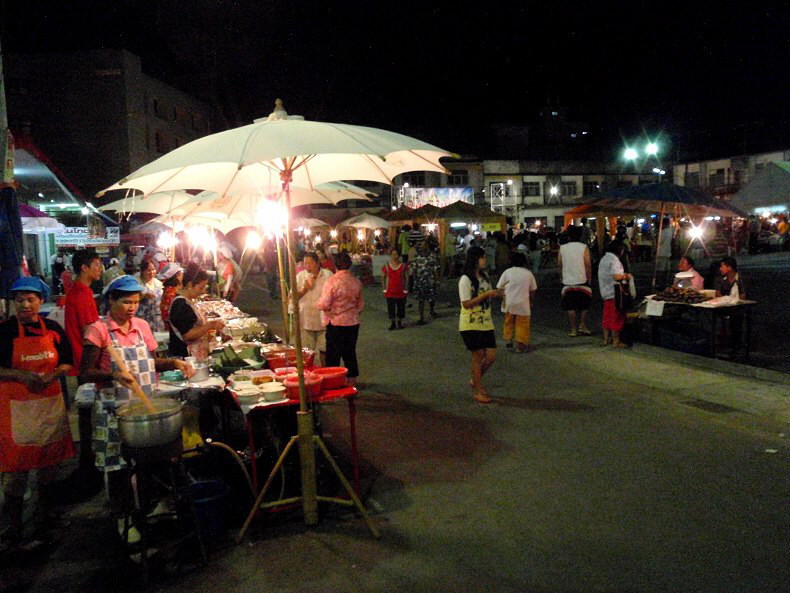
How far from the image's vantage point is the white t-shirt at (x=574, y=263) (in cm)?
1115

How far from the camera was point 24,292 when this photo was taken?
4355 mm

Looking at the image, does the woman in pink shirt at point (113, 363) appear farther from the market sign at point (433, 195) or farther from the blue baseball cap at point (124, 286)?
the market sign at point (433, 195)

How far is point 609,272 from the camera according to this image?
405 inches

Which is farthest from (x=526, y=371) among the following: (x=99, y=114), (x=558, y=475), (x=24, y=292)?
(x=99, y=114)

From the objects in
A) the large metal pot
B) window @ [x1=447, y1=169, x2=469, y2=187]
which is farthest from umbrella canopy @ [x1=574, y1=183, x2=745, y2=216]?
window @ [x1=447, y1=169, x2=469, y2=187]

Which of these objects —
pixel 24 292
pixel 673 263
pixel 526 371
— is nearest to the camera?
pixel 24 292

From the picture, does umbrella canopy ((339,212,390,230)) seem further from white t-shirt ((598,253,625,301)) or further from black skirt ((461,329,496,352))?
black skirt ((461,329,496,352))

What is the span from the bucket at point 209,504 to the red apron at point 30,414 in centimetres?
105

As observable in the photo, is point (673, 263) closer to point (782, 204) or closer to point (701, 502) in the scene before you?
point (782, 204)

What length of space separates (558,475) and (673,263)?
908 inches

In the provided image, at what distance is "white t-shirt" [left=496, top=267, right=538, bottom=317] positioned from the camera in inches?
401

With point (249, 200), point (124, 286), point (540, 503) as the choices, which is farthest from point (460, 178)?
point (124, 286)

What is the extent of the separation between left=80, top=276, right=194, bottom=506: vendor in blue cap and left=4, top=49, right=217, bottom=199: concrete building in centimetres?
3352

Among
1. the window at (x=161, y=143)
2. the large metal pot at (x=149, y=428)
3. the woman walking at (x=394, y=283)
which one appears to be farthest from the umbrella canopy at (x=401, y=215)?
the window at (x=161, y=143)
